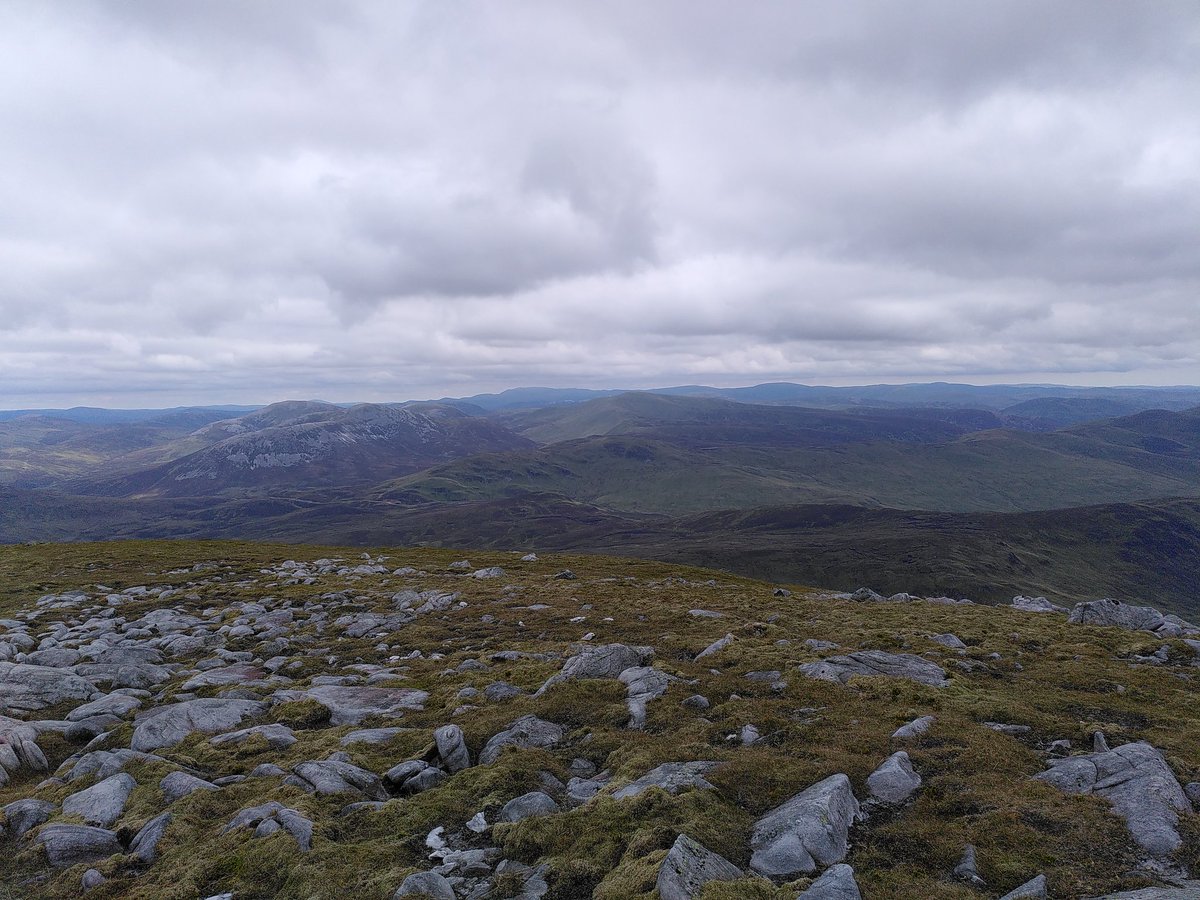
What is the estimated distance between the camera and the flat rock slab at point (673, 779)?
14680 mm

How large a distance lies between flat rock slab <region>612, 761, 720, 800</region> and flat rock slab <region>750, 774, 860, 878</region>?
2108 millimetres

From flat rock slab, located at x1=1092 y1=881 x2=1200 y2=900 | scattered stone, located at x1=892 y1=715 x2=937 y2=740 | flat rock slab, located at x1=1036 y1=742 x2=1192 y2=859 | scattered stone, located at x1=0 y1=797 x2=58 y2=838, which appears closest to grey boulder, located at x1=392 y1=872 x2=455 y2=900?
scattered stone, located at x1=0 y1=797 x2=58 y2=838

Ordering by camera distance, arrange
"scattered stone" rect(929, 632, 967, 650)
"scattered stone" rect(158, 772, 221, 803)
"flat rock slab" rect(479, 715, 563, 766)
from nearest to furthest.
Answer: "scattered stone" rect(158, 772, 221, 803) < "flat rock slab" rect(479, 715, 563, 766) < "scattered stone" rect(929, 632, 967, 650)

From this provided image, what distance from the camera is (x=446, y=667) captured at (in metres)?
28.5

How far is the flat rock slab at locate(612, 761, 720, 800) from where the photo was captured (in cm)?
1468

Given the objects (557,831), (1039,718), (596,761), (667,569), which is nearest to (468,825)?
(557,831)

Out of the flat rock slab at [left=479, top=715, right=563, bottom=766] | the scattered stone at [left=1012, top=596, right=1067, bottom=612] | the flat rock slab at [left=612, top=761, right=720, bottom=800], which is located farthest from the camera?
the scattered stone at [left=1012, top=596, right=1067, bottom=612]

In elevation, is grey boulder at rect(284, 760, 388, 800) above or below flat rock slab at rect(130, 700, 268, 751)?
above

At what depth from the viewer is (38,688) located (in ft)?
77.6

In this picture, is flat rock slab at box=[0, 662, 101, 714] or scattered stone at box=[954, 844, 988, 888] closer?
scattered stone at box=[954, 844, 988, 888]

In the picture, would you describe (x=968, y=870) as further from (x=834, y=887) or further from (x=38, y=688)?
(x=38, y=688)

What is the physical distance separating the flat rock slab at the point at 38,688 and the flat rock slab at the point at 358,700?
8.57 meters

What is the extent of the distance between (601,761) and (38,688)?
24102mm

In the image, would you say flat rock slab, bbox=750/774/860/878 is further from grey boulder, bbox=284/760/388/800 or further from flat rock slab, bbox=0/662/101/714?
flat rock slab, bbox=0/662/101/714
